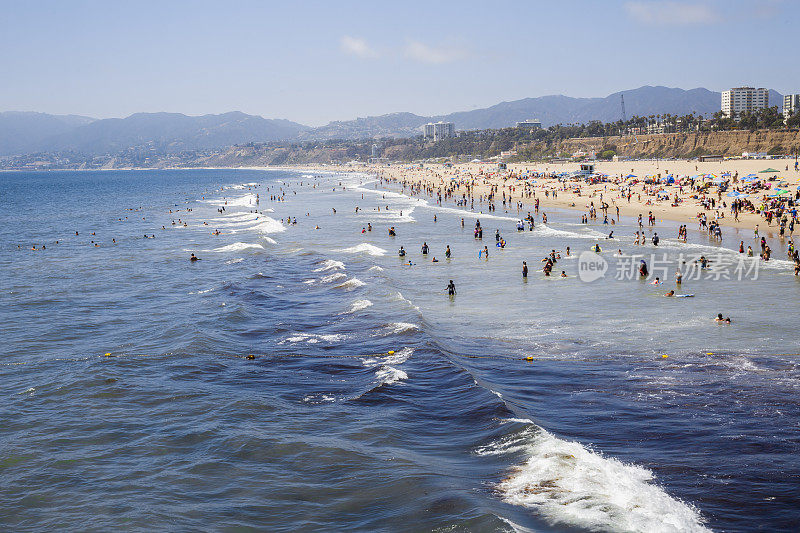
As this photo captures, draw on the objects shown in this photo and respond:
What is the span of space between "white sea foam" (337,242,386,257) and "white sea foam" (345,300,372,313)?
15.0 meters

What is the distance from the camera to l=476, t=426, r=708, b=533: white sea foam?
10602 millimetres

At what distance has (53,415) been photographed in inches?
659

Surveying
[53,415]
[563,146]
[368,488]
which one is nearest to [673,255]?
[368,488]

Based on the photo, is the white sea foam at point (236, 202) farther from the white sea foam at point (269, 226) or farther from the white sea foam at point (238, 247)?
the white sea foam at point (238, 247)

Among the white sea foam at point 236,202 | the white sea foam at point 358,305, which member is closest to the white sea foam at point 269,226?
the white sea foam at point 236,202

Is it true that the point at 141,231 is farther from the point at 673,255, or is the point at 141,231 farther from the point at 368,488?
the point at 368,488

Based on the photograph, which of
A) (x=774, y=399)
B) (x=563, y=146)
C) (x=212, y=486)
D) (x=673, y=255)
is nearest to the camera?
(x=212, y=486)

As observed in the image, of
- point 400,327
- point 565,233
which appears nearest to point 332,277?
point 400,327

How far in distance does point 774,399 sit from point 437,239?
36.0 meters

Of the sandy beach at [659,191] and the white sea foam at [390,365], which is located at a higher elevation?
the sandy beach at [659,191]

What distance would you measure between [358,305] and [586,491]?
17797 mm

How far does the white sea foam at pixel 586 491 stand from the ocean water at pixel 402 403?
0.05 meters

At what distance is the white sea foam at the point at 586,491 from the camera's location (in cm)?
1060

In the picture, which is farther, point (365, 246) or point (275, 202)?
point (275, 202)
